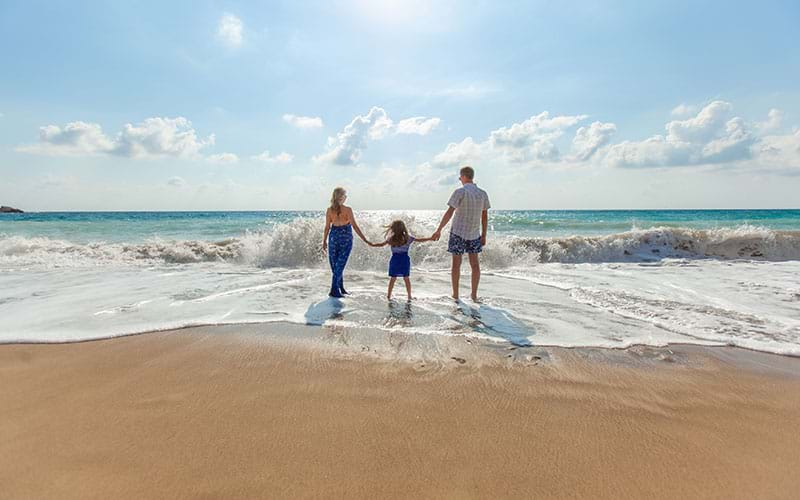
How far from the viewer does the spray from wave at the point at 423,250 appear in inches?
455

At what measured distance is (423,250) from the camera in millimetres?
12016

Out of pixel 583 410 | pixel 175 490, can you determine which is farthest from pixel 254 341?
pixel 583 410

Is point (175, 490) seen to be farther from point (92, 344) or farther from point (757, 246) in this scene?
point (757, 246)

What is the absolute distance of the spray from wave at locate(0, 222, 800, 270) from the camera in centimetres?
1156

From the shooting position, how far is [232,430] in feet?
7.55

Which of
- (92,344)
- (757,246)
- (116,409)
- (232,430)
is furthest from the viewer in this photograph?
(757,246)

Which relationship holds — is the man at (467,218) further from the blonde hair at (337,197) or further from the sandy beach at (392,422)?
the sandy beach at (392,422)

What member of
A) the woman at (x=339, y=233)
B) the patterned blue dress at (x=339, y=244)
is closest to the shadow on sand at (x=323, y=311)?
the woman at (x=339, y=233)

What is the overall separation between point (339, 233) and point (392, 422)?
4615 millimetres

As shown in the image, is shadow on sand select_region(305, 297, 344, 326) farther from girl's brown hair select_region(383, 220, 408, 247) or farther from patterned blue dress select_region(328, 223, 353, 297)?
girl's brown hair select_region(383, 220, 408, 247)

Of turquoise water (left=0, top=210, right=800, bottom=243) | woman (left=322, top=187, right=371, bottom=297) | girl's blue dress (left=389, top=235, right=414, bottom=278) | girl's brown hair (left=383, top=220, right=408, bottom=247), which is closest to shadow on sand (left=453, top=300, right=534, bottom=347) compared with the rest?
girl's blue dress (left=389, top=235, right=414, bottom=278)

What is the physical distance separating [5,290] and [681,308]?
10.8m

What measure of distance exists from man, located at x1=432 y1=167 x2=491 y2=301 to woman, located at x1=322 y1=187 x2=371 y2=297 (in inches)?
58.1

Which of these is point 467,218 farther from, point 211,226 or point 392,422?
point 211,226
